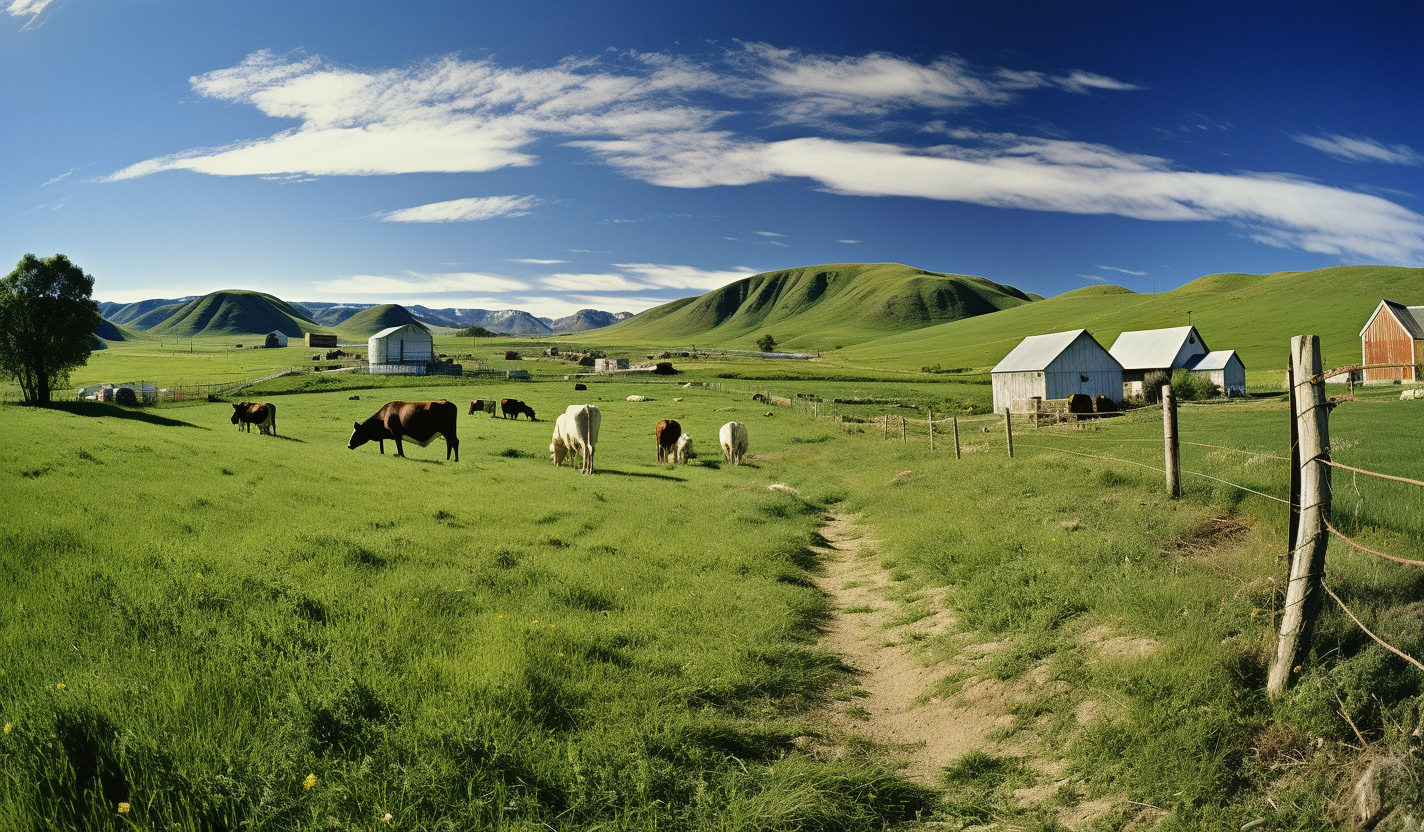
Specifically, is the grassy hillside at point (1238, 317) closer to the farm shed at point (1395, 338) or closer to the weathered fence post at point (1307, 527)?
the farm shed at point (1395, 338)

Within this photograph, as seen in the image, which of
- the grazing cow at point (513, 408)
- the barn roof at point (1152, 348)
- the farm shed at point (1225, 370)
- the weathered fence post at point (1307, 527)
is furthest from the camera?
the barn roof at point (1152, 348)

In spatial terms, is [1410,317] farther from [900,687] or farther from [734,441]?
[900,687]

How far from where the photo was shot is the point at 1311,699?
5.27m

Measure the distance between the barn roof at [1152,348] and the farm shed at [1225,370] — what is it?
2.39 meters

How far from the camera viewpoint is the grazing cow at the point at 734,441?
90.6 feet

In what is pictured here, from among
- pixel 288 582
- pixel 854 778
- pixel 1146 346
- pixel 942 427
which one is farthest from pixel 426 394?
pixel 1146 346

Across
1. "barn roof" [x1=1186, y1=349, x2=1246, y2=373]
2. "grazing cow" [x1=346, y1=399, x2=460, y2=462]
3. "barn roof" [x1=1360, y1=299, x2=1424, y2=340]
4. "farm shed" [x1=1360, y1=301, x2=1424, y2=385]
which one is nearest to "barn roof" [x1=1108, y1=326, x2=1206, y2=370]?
"barn roof" [x1=1186, y1=349, x2=1246, y2=373]

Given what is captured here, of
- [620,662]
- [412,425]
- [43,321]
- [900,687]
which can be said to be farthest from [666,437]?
[43,321]

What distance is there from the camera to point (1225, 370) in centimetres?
6375

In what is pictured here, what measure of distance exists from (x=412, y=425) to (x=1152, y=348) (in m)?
70.6

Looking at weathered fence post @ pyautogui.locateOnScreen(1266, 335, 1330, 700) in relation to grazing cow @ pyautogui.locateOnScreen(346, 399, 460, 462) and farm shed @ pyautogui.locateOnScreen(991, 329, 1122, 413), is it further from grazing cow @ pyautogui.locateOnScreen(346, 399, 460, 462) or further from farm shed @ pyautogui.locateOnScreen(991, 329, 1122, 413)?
farm shed @ pyautogui.locateOnScreen(991, 329, 1122, 413)

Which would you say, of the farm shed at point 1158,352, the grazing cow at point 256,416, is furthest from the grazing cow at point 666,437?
the farm shed at point 1158,352

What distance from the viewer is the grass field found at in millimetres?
4605

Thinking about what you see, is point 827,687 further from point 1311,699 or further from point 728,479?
point 728,479
